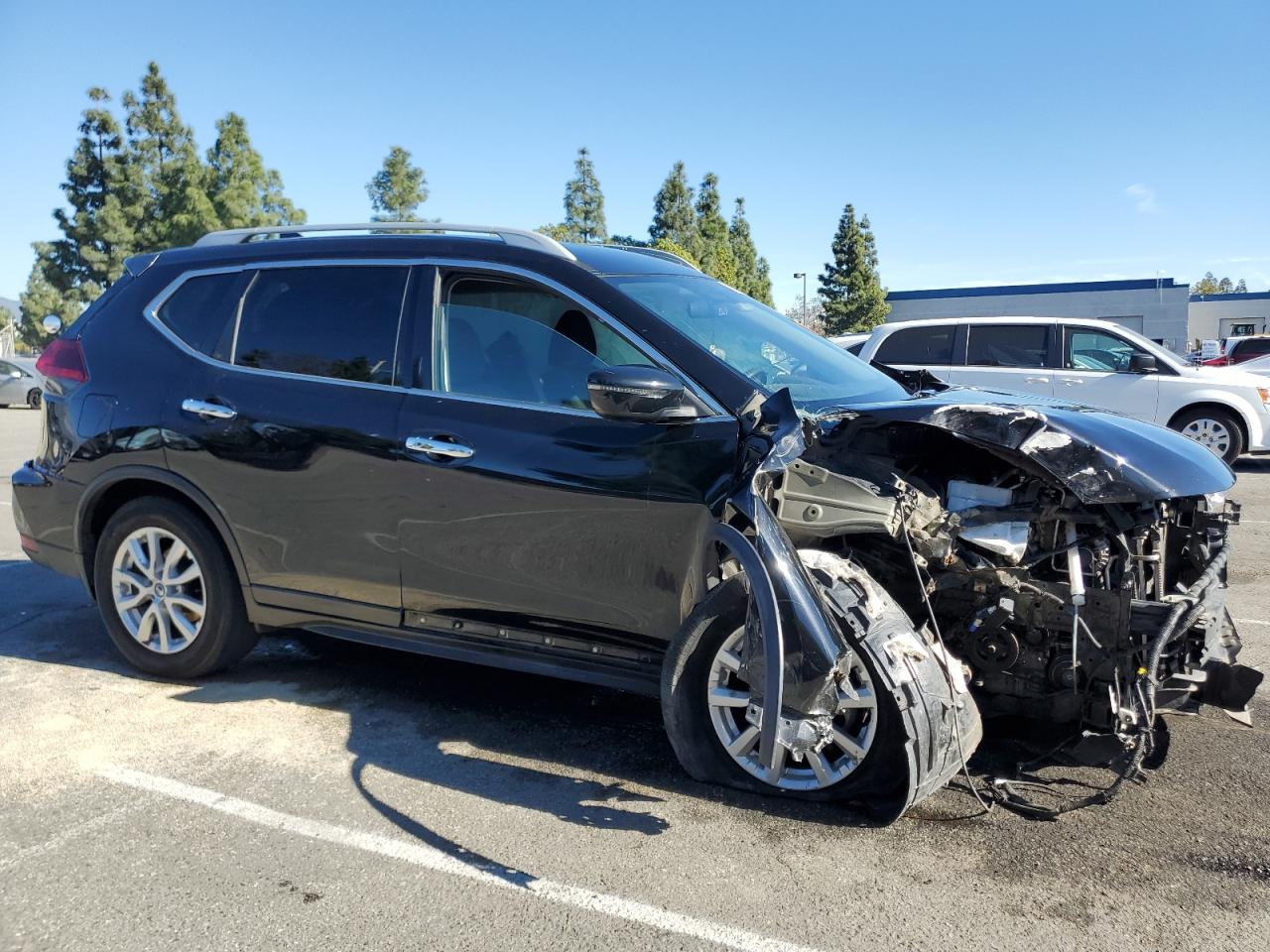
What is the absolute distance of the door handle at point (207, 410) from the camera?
13.8ft

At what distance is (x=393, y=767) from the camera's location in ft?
11.9

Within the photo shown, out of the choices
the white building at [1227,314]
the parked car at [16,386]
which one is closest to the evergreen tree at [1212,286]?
the white building at [1227,314]

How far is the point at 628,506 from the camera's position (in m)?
3.47

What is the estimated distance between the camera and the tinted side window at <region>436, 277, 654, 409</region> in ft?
12.2

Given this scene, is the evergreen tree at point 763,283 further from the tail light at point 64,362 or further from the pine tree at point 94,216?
the tail light at point 64,362

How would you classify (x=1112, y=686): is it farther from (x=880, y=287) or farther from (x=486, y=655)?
(x=880, y=287)

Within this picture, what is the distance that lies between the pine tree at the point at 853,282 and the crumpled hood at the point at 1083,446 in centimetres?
4944

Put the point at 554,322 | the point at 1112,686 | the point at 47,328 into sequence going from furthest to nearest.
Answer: the point at 47,328 < the point at 554,322 < the point at 1112,686

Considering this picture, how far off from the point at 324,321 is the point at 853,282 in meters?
51.0

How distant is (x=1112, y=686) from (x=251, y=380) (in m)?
3.57

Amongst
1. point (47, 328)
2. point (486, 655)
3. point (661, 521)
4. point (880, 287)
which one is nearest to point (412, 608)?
point (486, 655)

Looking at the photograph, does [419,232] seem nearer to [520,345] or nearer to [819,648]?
[520,345]

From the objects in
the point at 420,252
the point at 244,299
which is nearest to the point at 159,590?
the point at 244,299

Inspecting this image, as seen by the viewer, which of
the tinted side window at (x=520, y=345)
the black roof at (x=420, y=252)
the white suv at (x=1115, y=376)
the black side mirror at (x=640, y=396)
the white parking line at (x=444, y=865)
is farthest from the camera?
the white suv at (x=1115, y=376)
